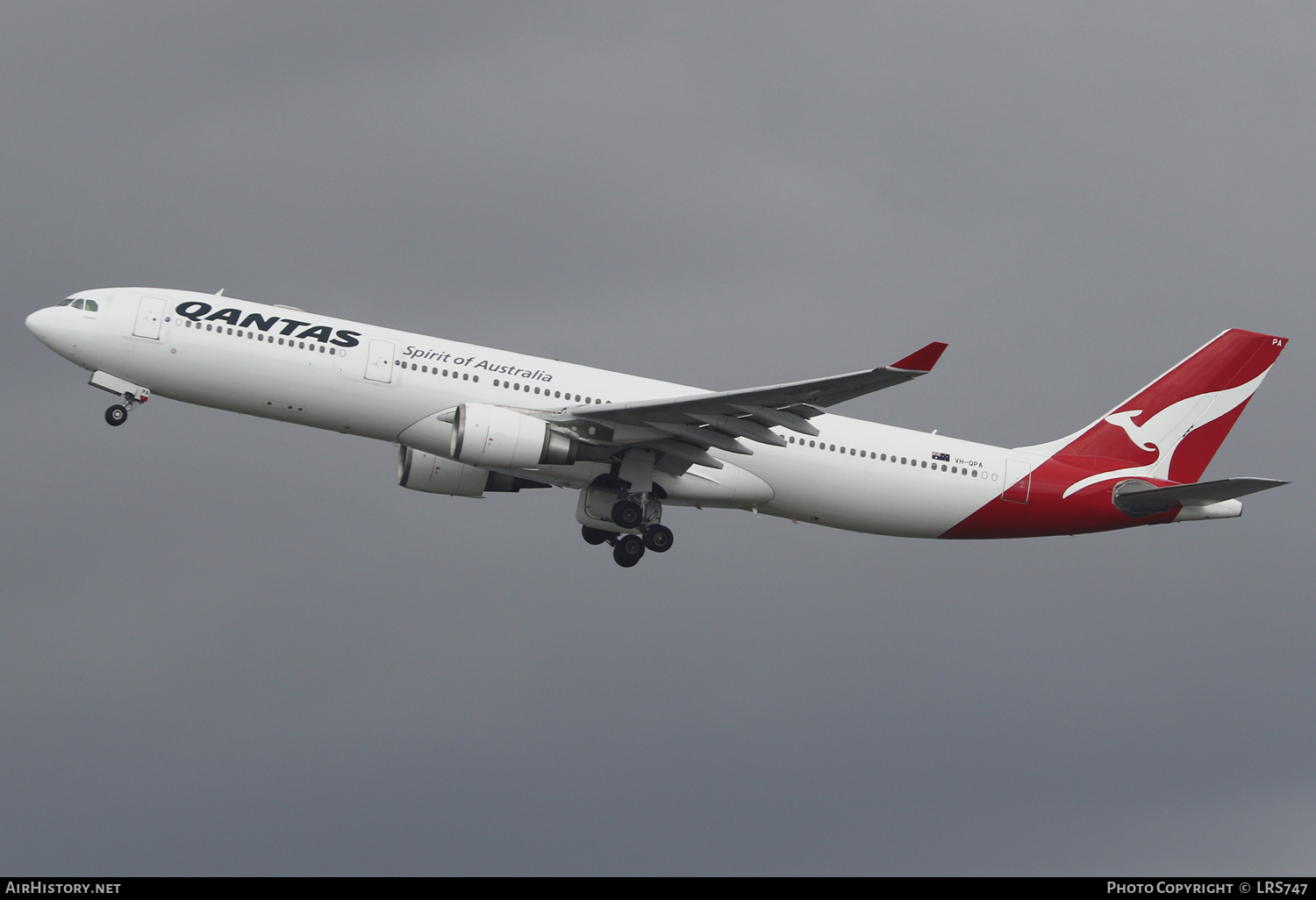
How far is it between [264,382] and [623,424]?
30.9ft

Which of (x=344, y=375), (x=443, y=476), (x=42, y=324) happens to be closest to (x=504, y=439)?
(x=344, y=375)

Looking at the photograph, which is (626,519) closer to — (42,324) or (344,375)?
(344,375)

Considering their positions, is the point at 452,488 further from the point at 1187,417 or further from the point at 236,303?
the point at 1187,417

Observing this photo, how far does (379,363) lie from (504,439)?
408cm

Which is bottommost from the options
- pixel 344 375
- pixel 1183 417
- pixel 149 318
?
pixel 344 375

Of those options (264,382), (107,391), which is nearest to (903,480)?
(264,382)

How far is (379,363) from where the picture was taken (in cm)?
4131

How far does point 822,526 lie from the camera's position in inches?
1779

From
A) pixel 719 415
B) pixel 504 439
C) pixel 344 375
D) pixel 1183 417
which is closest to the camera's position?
pixel 504 439

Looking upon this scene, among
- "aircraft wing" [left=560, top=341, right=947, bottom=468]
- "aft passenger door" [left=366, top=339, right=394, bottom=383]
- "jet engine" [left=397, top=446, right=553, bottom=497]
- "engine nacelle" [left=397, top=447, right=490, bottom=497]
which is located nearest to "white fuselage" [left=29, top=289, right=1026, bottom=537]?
"aft passenger door" [left=366, top=339, right=394, bottom=383]

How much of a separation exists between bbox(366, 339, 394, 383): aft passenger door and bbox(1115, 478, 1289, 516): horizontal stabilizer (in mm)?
21389

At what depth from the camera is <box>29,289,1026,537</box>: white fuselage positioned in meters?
40.9

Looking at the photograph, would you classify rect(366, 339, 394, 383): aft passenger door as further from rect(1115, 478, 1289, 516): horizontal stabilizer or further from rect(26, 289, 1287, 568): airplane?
rect(1115, 478, 1289, 516): horizontal stabilizer

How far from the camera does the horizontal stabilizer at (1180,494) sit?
43.0 meters
